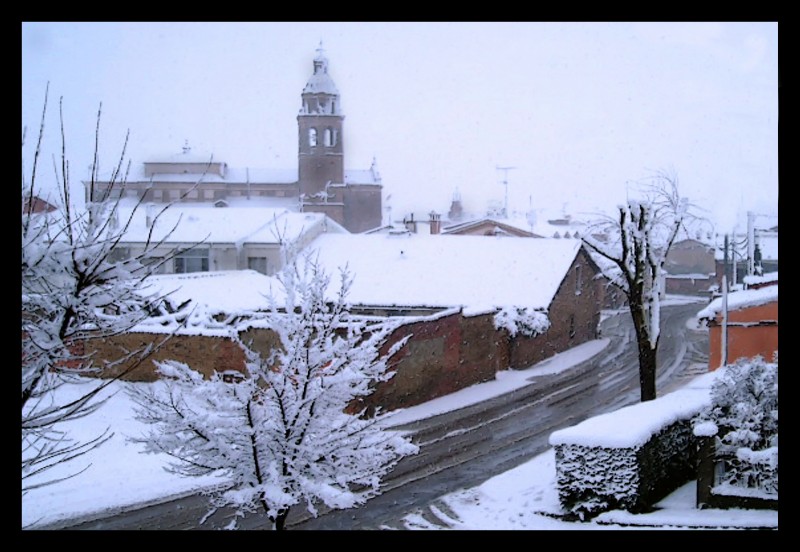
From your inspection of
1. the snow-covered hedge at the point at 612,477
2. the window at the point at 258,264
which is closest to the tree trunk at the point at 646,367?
the snow-covered hedge at the point at 612,477

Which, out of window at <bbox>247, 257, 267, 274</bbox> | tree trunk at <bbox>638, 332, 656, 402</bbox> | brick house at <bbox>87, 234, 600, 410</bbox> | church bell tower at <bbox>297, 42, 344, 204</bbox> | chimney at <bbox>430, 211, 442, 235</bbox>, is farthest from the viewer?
chimney at <bbox>430, 211, 442, 235</bbox>

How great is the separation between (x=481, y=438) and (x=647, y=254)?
3.24 metres

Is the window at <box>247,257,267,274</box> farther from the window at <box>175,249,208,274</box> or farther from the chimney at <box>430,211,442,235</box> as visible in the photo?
the chimney at <box>430,211,442,235</box>

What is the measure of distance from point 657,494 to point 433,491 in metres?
2.09

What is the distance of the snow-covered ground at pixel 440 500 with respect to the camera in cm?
630

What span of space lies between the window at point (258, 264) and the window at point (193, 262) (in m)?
1.00

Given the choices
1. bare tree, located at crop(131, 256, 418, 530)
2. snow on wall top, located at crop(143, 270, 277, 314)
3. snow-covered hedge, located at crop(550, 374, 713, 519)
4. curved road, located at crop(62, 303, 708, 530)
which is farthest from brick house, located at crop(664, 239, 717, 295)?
bare tree, located at crop(131, 256, 418, 530)

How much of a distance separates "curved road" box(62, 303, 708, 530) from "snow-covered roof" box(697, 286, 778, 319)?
1.58 metres

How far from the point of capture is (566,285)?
618 inches

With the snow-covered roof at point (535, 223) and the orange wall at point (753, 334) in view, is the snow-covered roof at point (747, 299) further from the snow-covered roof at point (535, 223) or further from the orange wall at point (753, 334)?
the snow-covered roof at point (535, 223)

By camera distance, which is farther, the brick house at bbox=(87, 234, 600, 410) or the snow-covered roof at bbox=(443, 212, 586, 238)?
the snow-covered roof at bbox=(443, 212, 586, 238)

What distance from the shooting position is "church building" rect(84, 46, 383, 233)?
1658 cm
